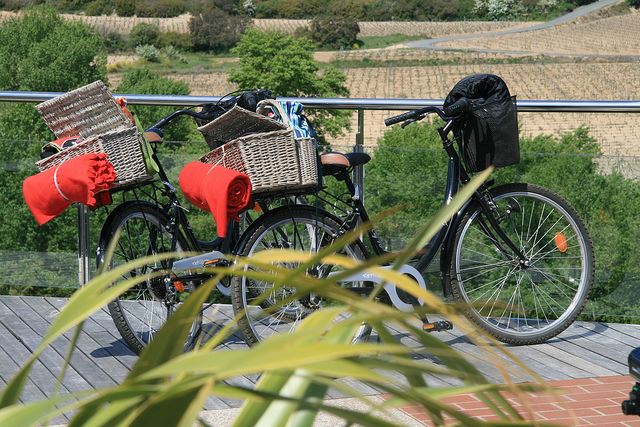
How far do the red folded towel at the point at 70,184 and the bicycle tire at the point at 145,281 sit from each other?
0.21 metres

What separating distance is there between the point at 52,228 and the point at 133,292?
712mm

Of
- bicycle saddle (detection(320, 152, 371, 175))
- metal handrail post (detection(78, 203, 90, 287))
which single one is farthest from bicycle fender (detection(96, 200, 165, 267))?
metal handrail post (detection(78, 203, 90, 287))

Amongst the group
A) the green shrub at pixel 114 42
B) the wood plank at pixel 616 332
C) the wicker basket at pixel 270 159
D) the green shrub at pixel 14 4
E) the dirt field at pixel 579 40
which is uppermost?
the wicker basket at pixel 270 159

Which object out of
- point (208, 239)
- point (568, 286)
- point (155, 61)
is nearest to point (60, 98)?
point (208, 239)

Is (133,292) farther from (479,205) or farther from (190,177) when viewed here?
(479,205)

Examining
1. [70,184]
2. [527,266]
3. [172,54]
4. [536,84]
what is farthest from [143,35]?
[70,184]

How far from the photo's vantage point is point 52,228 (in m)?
5.26

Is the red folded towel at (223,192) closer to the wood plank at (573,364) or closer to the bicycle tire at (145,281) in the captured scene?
the bicycle tire at (145,281)

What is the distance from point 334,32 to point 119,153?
6799cm

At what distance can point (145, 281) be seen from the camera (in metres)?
4.25

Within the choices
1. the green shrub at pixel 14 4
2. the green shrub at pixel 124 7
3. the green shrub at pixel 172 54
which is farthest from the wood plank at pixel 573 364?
the green shrub at pixel 124 7

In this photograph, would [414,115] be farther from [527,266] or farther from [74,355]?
[74,355]

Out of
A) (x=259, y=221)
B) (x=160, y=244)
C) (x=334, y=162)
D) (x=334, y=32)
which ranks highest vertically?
(x=334, y=162)

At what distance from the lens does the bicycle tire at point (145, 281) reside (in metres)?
4.25
